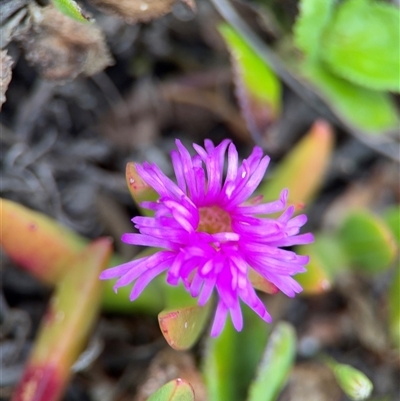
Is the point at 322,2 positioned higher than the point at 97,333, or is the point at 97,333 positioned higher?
the point at 322,2

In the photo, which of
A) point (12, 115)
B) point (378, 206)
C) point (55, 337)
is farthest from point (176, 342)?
point (378, 206)

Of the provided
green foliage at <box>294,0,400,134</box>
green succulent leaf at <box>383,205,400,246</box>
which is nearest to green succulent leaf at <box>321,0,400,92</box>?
green foliage at <box>294,0,400,134</box>

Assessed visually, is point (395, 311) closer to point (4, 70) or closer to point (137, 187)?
point (137, 187)

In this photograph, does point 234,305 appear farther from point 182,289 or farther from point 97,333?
point 97,333

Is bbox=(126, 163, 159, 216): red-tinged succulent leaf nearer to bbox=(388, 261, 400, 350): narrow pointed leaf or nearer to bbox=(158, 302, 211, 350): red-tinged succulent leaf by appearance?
bbox=(158, 302, 211, 350): red-tinged succulent leaf

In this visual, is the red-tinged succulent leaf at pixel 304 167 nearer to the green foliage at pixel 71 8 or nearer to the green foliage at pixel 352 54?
the green foliage at pixel 352 54

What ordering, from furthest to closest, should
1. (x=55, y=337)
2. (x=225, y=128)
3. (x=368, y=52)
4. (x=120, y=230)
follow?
(x=225, y=128) < (x=120, y=230) < (x=368, y=52) < (x=55, y=337)
